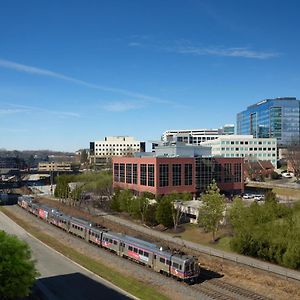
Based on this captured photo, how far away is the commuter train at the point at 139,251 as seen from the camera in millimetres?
39094

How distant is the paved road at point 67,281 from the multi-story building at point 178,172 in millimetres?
42333

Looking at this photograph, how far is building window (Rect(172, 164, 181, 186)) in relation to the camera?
305 feet

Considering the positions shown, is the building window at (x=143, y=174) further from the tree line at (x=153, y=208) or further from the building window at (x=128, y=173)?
the tree line at (x=153, y=208)

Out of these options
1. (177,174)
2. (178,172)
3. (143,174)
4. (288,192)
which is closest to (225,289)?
(177,174)

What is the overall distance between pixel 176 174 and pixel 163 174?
11.5 feet

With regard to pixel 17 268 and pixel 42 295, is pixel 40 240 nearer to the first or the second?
pixel 42 295

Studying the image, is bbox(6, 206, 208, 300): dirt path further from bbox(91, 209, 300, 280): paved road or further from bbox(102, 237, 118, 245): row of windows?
bbox(91, 209, 300, 280): paved road

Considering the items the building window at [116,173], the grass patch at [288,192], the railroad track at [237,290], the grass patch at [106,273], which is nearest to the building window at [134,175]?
the building window at [116,173]

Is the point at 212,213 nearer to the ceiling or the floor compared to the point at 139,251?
nearer to the ceiling

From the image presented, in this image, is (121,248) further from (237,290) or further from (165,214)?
(165,214)

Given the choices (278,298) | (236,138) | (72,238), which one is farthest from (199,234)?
(236,138)

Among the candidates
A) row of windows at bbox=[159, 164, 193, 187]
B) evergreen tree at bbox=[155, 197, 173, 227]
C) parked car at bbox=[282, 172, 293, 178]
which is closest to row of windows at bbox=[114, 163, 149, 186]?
row of windows at bbox=[159, 164, 193, 187]

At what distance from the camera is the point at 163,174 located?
299ft

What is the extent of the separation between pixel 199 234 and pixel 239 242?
14093 mm
